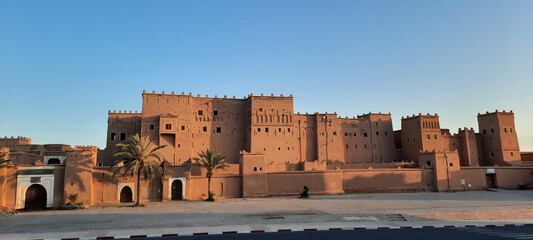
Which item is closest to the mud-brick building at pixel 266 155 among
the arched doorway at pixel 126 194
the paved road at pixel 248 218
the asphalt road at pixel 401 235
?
the arched doorway at pixel 126 194

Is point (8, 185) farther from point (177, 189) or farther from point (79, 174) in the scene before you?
point (177, 189)

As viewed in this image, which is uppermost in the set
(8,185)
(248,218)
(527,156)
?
(527,156)

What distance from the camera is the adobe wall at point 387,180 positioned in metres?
39.6

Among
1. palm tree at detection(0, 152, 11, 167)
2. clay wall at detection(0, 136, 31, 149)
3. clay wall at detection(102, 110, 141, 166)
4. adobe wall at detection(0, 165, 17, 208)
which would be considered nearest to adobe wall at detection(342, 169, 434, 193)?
clay wall at detection(102, 110, 141, 166)

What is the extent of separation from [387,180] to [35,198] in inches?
1325

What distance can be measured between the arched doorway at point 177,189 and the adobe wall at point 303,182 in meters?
8.52

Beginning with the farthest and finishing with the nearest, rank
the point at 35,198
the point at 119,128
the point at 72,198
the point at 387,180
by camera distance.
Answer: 1. the point at 119,128
2. the point at 387,180
3. the point at 35,198
4. the point at 72,198

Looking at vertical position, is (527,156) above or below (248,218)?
above

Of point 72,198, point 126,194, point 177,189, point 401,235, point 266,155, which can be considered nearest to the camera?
point 401,235

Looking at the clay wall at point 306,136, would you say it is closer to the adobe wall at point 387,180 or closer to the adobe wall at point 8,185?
the adobe wall at point 387,180

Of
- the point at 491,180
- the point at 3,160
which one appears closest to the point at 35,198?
the point at 3,160

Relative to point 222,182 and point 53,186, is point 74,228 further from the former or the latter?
point 222,182

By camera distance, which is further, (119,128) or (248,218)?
(119,128)

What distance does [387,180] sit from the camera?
133ft
